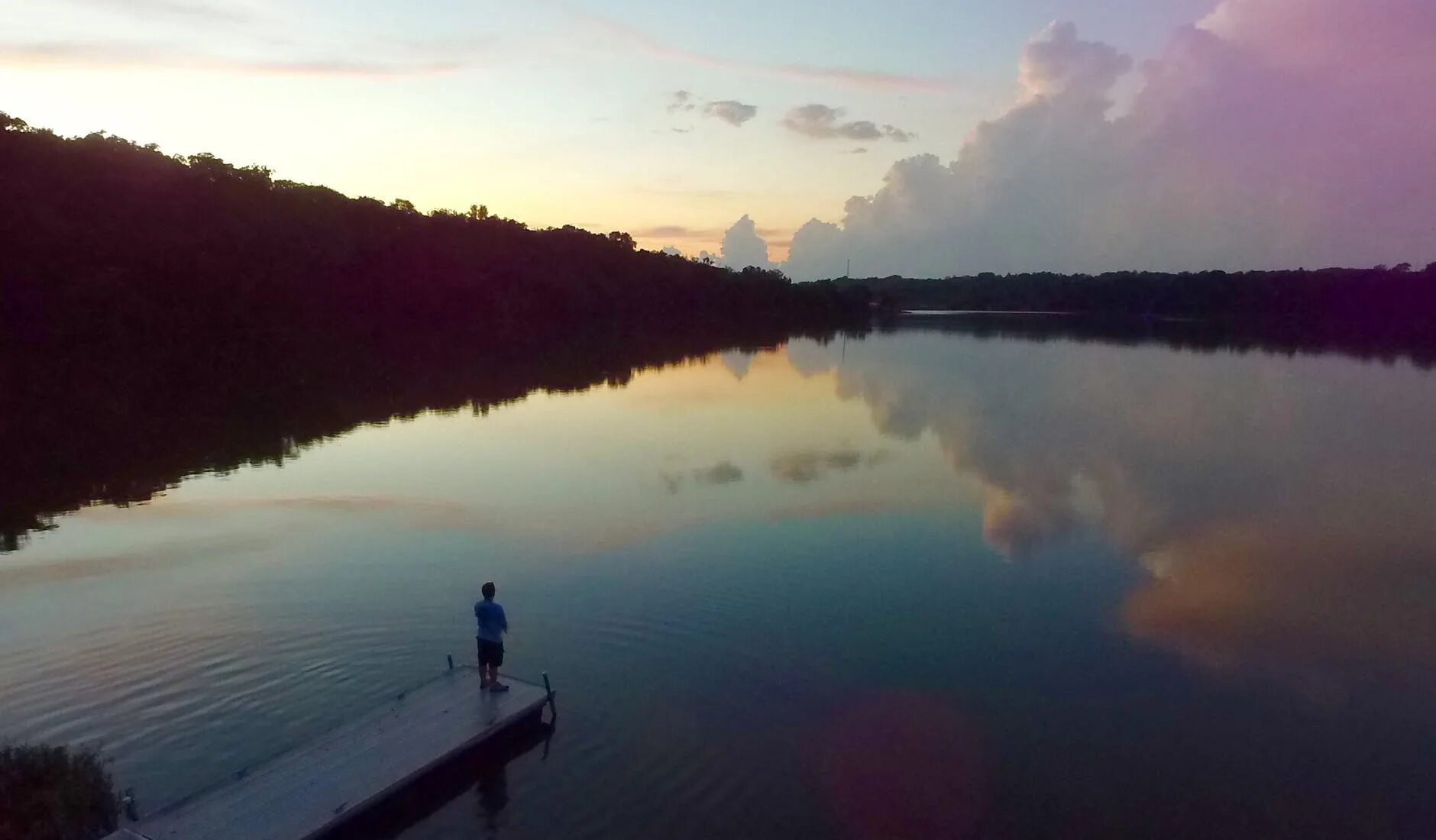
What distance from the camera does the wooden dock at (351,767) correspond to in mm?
9008

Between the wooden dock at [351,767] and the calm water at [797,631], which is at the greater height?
the wooden dock at [351,767]

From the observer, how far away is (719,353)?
7831cm

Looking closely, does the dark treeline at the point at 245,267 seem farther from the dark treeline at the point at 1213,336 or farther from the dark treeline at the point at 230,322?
the dark treeline at the point at 1213,336

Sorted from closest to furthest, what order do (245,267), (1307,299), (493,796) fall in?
(493,796) → (245,267) → (1307,299)

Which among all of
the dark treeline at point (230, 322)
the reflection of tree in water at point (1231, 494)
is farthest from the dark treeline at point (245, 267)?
the reflection of tree in water at point (1231, 494)

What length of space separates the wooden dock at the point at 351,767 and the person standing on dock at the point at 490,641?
7.3 inches

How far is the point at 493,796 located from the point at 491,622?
2302mm

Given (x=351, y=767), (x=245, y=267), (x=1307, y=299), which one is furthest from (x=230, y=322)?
(x=1307, y=299)

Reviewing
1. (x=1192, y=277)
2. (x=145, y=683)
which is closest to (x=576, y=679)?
(x=145, y=683)

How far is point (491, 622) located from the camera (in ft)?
39.8

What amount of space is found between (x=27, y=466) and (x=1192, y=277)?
209 m

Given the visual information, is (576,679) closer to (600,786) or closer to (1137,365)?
(600,786)

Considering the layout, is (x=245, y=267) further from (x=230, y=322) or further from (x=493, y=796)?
(x=493, y=796)

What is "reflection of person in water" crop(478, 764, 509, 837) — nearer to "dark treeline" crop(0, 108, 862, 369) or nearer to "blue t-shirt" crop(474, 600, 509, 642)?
"blue t-shirt" crop(474, 600, 509, 642)
